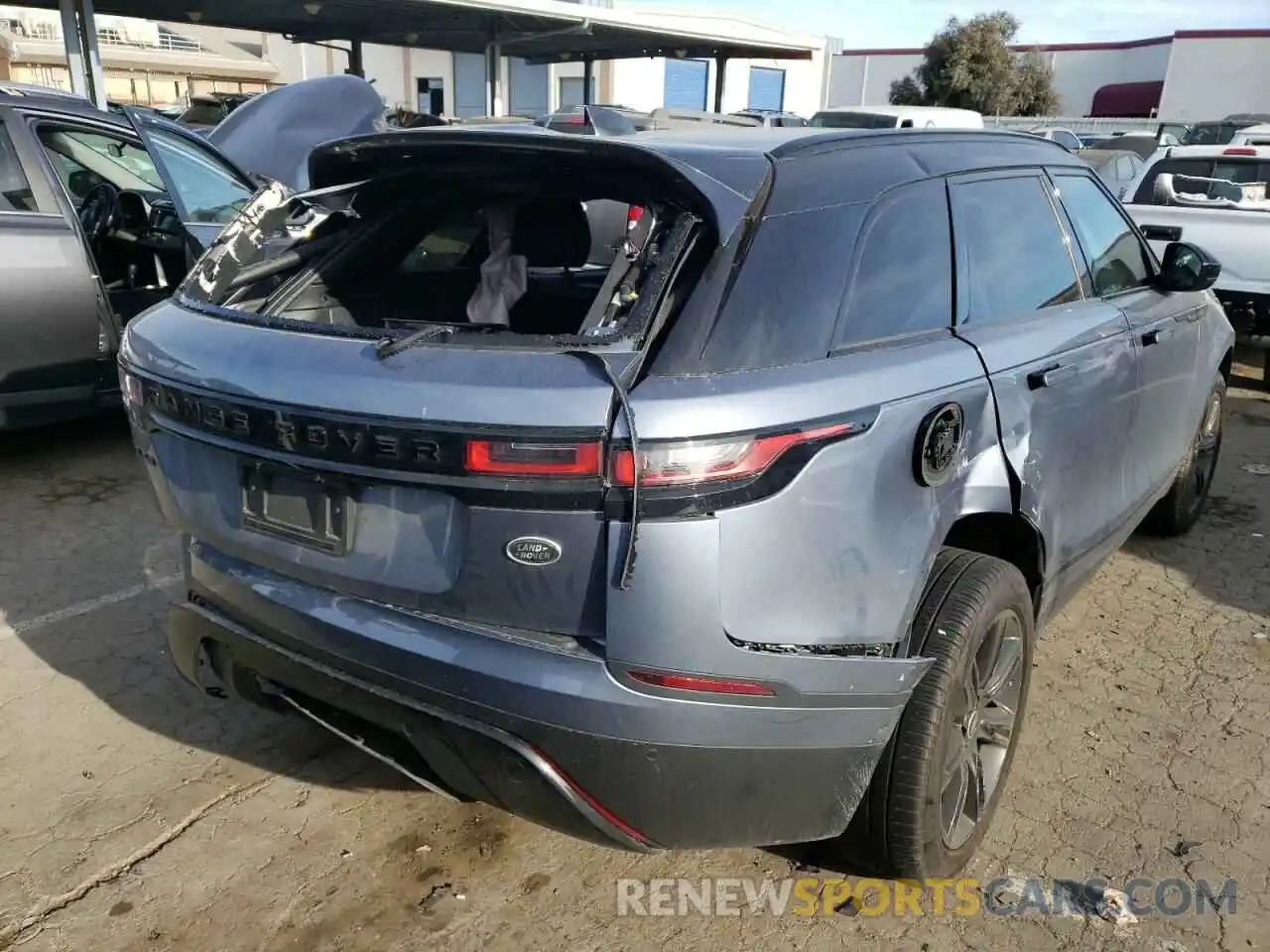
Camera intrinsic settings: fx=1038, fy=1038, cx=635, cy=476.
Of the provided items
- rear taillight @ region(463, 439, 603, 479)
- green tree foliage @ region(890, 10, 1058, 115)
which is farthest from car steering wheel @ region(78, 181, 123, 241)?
green tree foliage @ region(890, 10, 1058, 115)

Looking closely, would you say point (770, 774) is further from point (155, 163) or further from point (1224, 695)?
point (155, 163)

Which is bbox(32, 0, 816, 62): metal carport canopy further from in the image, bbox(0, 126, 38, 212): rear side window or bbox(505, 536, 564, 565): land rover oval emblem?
bbox(505, 536, 564, 565): land rover oval emblem

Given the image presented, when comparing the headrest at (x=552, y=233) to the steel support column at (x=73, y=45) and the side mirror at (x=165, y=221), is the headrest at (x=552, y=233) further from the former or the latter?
the steel support column at (x=73, y=45)

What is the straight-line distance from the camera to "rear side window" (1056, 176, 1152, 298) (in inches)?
137

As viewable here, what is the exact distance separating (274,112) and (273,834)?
18.4ft

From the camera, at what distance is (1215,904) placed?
259 centimetres

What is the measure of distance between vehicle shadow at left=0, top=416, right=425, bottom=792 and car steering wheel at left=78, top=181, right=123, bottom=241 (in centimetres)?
122

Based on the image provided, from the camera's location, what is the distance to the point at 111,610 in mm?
3984

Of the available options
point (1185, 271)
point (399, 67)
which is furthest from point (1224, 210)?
point (399, 67)

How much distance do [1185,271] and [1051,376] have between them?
1.50 metres

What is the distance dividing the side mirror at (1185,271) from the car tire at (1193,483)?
864 millimetres

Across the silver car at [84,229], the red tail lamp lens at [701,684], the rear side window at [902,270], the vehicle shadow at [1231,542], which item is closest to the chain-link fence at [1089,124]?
the vehicle shadow at [1231,542]

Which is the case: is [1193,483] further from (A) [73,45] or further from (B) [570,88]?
(B) [570,88]

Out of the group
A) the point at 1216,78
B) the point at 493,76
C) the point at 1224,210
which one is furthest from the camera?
the point at 1216,78
